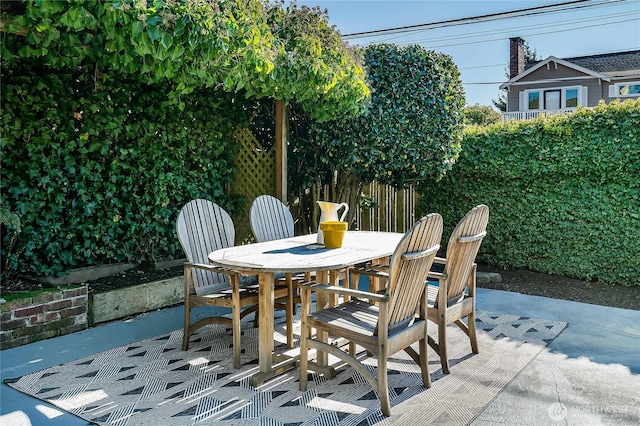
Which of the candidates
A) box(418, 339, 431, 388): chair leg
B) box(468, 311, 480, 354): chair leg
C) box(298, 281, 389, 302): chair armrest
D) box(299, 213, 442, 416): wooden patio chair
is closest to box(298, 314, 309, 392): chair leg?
box(299, 213, 442, 416): wooden patio chair

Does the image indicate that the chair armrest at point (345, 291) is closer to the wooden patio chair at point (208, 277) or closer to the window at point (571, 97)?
the wooden patio chair at point (208, 277)

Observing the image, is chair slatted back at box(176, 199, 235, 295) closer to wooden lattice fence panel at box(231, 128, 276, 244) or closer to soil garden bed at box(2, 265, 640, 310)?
soil garden bed at box(2, 265, 640, 310)

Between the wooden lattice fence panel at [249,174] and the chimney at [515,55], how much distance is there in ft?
46.6

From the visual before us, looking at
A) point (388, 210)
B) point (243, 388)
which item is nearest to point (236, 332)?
point (243, 388)

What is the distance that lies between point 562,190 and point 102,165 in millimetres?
4789

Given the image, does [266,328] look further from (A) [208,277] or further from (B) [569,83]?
(B) [569,83]

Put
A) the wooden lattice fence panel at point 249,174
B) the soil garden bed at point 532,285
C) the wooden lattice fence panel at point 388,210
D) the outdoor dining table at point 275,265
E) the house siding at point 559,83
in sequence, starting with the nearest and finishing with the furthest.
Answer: the outdoor dining table at point 275,265
the soil garden bed at point 532,285
the wooden lattice fence panel at point 249,174
the wooden lattice fence panel at point 388,210
the house siding at point 559,83

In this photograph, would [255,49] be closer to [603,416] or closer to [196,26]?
[196,26]

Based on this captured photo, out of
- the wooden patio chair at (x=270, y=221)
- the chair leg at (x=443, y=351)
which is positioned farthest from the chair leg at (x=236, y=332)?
the chair leg at (x=443, y=351)

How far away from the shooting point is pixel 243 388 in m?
2.78

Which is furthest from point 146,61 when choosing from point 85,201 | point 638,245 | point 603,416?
point 638,245

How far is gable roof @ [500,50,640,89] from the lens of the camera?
1534 cm

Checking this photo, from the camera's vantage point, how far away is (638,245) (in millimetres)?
5148

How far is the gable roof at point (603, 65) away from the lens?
1534 centimetres
